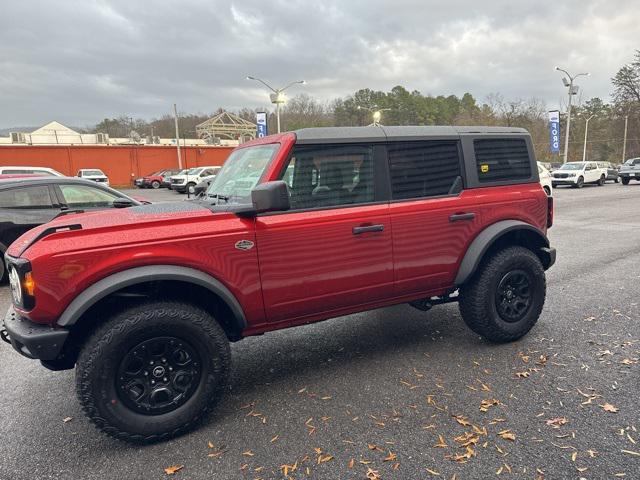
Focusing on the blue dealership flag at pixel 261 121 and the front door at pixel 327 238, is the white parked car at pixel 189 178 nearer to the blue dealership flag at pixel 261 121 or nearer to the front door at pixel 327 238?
the blue dealership flag at pixel 261 121

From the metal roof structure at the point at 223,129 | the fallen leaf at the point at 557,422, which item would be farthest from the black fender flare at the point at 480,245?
the metal roof structure at the point at 223,129

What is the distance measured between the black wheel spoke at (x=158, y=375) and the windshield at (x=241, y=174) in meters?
1.16

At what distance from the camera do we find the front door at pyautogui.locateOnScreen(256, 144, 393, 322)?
3082 millimetres

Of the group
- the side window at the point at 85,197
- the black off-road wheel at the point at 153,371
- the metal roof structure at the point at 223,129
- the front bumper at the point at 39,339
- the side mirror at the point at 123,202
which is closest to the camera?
the front bumper at the point at 39,339

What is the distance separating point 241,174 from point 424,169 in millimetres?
1565

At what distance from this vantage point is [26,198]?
22.1ft

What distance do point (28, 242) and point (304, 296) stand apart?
1.85 m

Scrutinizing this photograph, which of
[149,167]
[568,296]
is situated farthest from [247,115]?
[568,296]

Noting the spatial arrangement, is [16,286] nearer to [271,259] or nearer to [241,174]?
[271,259]

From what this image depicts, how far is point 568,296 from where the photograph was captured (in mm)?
5434

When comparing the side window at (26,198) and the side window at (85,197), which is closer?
the side window at (26,198)

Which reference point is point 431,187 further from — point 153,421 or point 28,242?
point 28,242

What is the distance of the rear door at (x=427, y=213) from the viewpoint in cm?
353

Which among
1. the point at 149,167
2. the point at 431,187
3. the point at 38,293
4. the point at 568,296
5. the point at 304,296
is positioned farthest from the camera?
the point at 149,167
